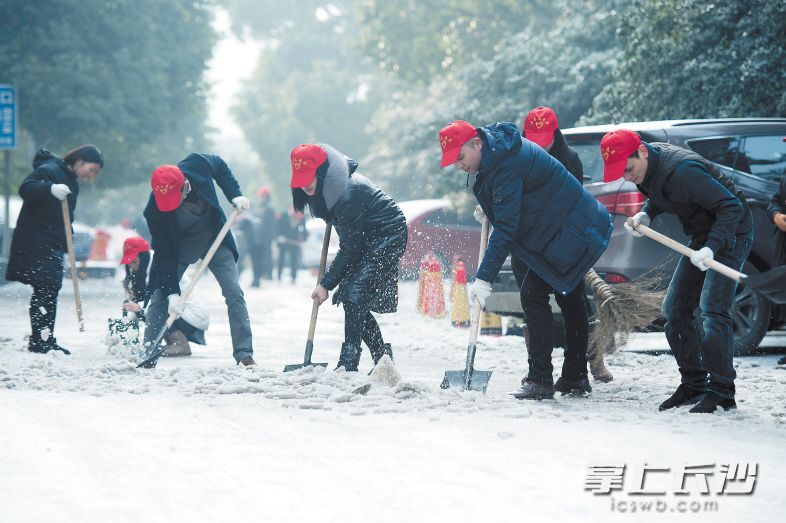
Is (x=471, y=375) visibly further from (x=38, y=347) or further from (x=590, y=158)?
(x=38, y=347)

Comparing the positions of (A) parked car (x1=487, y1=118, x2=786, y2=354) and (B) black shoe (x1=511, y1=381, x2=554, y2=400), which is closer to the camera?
(B) black shoe (x1=511, y1=381, x2=554, y2=400)

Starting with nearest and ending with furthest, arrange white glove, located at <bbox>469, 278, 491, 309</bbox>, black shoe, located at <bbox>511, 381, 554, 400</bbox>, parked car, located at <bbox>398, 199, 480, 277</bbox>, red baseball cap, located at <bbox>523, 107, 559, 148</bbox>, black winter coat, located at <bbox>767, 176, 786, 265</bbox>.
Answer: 1. white glove, located at <bbox>469, 278, 491, 309</bbox>
2. black shoe, located at <bbox>511, 381, 554, 400</bbox>
3. red baseball cap, located at <bbox>523, 107, 559, 148</bbox>
4. black winter coat, located at <bbox>767, 176, 786, 265</bbox>
5. parked car, located at <bbox>398, 199, 480, 277</bbox>

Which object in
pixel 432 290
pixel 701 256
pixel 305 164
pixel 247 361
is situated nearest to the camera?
pixel 701 256

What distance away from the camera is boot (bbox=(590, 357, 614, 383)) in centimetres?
798

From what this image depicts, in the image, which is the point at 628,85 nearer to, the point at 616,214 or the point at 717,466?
the point at 616,214

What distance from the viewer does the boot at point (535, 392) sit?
277 inches

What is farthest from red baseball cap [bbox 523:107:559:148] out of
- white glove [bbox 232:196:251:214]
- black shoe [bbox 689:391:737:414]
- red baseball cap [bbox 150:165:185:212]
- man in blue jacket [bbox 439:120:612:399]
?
red baseball cap [bbox 150:165:185:212]

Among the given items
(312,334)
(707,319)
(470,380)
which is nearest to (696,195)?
(707,319)

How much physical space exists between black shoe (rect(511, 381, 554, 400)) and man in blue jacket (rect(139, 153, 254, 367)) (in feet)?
7.38

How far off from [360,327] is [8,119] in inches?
476

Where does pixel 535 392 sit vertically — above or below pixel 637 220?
below

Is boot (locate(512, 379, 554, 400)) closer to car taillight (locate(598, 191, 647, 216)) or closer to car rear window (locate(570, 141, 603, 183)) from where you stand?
car taillight (locate(598, 191, 647, 216))

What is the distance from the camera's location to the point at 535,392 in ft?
23.1

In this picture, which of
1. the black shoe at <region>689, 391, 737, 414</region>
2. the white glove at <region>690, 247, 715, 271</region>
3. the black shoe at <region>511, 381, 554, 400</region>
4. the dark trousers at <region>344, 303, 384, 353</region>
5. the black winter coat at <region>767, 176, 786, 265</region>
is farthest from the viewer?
the black winter coat at <region>767, 176, 786, 265</region>
